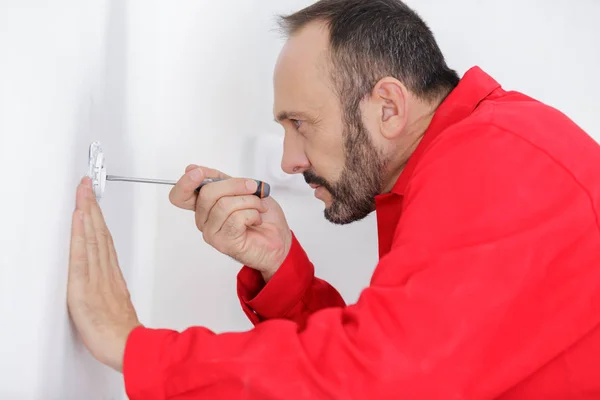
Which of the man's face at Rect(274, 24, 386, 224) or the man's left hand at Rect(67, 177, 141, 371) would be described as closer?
the man's left hand at Rect(67, 177, 141, 371)

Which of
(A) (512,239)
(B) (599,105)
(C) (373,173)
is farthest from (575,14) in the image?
(A) (512,239)

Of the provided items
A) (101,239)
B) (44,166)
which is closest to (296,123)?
(101,239)

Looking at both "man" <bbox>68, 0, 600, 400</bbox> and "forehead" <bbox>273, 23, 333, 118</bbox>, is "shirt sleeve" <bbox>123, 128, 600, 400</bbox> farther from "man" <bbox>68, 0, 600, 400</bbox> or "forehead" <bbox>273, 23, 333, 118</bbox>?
"forehead" <bbox>273, 23, 333, 118</bbox>

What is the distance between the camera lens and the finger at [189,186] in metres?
1.03

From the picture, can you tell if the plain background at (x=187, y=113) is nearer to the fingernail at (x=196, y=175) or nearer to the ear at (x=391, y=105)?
the fingernail at (x=196, y=175)

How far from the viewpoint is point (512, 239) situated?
2.38 ft

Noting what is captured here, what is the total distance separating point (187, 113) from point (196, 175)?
38 cm

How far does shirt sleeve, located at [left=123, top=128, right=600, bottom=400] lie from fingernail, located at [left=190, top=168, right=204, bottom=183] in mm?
291

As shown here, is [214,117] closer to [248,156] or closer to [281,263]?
[248,156]

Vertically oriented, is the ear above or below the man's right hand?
above

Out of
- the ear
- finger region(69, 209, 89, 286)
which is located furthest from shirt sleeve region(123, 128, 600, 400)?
the ear

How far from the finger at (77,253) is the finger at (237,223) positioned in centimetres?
25

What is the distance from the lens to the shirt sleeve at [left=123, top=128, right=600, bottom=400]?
0.71m

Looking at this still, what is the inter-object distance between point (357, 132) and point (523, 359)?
420mm
